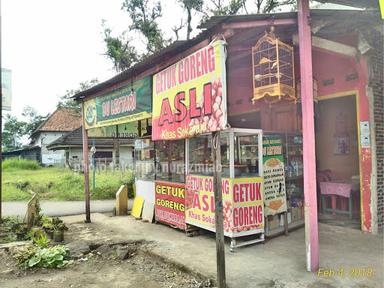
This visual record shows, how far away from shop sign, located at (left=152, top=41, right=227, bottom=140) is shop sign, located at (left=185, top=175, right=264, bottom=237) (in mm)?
1390

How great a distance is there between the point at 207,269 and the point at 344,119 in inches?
195

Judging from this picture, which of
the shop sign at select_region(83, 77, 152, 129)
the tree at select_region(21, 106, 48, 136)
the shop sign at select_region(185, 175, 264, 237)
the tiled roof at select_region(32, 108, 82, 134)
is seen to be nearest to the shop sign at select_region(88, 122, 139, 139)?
the shop sign at select_region(83, 77, 152, 129)

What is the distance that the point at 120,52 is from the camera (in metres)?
21.3

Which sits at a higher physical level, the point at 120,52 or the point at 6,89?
the point at 120,52

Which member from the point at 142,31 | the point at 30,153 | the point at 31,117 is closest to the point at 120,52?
the point at 142,31

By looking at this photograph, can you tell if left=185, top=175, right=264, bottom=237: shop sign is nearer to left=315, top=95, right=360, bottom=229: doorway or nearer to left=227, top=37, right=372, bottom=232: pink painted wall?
left=227, top=37, right=372, bottom=232: pink painted wall

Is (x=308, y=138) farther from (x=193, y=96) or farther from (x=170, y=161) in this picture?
(x=170, y=161)

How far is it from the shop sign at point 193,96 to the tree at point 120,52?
1751cm

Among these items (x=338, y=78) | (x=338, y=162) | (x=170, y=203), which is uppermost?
Answer: (x=338, y=78)

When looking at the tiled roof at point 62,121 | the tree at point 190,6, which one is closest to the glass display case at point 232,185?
the tree at point 190,6

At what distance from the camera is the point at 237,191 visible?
17.0ft

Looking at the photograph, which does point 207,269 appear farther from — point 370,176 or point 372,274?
point 370,176
